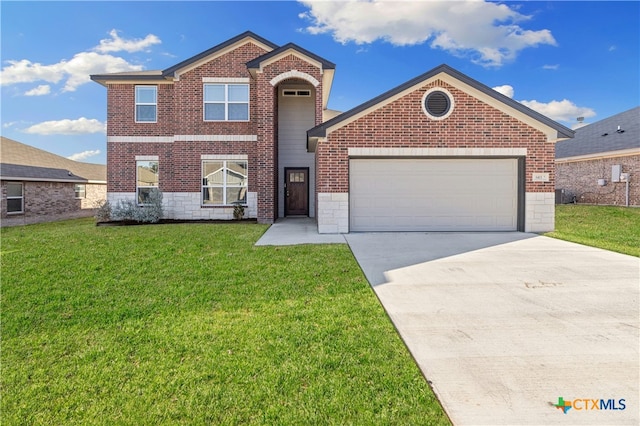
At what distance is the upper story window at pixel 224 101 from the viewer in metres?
14.4

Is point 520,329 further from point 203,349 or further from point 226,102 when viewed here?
point 226,102

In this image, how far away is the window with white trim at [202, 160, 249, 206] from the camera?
14.6 meters

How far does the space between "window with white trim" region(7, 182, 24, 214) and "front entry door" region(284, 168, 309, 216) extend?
14.1 m

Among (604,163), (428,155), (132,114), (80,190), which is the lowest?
(80,190)

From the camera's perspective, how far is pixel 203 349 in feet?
10.6

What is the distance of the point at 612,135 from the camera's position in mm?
21953

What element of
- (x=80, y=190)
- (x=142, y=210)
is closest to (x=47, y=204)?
(x=80, y=190)

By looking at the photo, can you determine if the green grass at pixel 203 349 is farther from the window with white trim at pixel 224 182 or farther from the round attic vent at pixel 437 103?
the window with white trim at pixel 224 182

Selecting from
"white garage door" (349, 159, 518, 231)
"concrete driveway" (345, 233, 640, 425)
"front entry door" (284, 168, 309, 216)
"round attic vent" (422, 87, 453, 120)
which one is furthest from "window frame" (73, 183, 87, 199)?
"round attic vent" (422, 87, 453, 120)

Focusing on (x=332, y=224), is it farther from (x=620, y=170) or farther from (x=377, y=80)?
(x=620, y=170)

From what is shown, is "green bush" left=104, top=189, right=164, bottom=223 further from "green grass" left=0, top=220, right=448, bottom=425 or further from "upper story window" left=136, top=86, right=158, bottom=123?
"green grass" left=0, top=220, right=448, bottom=425

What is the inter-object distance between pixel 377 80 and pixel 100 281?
17.4 m

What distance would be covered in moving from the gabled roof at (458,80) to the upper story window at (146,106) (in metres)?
9.09

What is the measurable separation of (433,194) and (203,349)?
8.95 m
